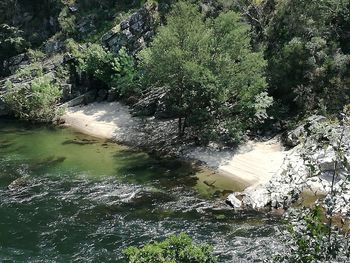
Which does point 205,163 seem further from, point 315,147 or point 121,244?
point 315,147

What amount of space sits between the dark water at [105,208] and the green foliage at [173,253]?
10926mm

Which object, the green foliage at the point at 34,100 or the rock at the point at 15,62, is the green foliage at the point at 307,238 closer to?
the green foliage at the point at 34,100

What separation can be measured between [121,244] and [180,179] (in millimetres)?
10534

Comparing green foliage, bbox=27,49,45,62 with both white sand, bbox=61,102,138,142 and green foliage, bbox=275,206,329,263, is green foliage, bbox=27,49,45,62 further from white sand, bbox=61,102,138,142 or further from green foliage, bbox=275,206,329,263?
green foliage, bbox=275,206,329,263

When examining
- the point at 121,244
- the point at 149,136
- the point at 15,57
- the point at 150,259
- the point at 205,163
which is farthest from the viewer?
the point at 15,57

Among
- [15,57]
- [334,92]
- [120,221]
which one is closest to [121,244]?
[120,221]

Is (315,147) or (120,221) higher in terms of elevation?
(315,147)

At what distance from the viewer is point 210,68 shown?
39594mm

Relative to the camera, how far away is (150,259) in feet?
45.8

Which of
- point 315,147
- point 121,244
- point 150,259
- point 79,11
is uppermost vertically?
point 79,11

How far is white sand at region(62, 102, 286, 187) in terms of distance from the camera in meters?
36.5

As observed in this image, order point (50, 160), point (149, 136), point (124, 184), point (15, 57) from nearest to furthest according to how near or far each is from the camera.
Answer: point (124, 184)
point (50, 160)
point (149, 136)
point (15, 57)

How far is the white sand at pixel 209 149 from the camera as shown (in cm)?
3650

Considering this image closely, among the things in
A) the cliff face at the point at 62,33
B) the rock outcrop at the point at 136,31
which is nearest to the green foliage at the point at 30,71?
the cliff face at the point at 62,33
